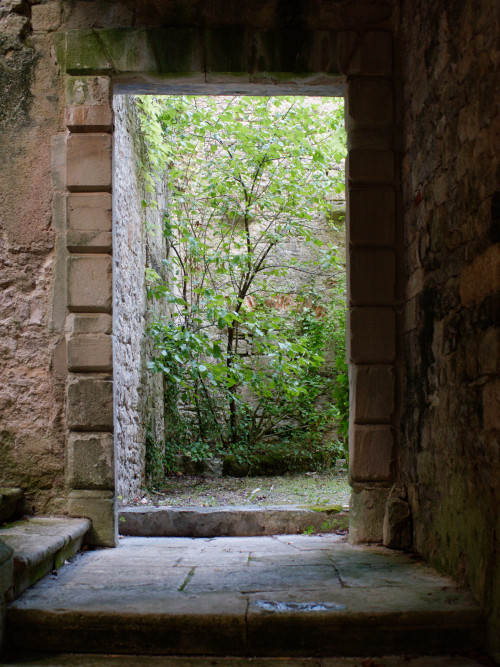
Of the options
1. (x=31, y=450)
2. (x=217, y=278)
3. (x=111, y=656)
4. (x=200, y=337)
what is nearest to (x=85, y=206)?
(x=31, y=450)

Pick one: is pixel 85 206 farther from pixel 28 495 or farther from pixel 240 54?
pixel 28 495

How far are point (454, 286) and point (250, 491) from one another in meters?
3.76

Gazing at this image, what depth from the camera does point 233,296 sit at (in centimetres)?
664

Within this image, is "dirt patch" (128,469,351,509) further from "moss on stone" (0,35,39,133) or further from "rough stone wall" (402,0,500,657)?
"moss on stone" (0,35,39,133)

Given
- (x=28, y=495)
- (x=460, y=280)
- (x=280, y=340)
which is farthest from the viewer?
(x=280, y=340)

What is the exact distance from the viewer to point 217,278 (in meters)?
7.40

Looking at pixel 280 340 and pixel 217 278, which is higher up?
pixel 217 278

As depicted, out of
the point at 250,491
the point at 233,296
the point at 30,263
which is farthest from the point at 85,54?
the point at 250,491

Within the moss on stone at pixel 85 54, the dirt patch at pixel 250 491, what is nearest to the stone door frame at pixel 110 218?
the moss on stone at pixel 85 54

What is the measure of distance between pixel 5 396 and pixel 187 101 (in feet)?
13.8

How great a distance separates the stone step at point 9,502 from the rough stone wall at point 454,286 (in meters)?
2.04

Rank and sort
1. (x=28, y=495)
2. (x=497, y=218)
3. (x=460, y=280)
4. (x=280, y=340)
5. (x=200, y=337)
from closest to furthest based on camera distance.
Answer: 1. (x=497, y=218)
2. (x=460, y=280)
3. (x=28, y=495)
4. (x=200, y=337)
5. (x=280, y=340)

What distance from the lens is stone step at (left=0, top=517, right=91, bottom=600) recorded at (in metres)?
2.29

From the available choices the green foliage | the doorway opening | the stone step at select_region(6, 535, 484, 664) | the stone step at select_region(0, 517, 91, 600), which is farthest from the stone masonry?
the green foliage
